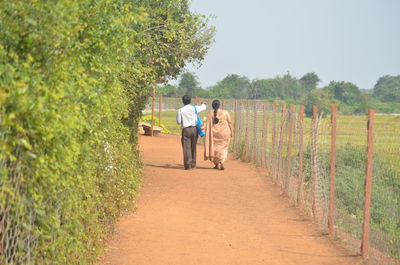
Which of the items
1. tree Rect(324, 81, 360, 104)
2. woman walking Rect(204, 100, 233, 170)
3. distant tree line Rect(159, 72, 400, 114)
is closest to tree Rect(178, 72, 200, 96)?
distant tree line Rect(159, 72, 400, 114)

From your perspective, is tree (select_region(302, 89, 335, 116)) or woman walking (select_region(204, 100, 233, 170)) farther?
tree (select_region(302, 89, 335, 116))

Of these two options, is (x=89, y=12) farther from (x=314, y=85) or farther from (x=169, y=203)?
(x=314, y=85)

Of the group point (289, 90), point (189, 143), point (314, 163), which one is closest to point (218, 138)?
point (189, 143)

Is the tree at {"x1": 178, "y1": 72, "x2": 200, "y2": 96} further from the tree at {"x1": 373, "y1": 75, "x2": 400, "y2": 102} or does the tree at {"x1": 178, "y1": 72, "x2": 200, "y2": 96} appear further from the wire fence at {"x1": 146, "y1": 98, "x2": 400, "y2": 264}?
the wire fence at {"x1": 146, "y1": 98, "x2": 400, "y2": 264}

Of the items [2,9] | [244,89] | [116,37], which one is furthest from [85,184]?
[244,89]

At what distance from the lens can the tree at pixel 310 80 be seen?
133025 millimetres

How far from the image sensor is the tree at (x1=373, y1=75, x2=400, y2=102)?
11812cm

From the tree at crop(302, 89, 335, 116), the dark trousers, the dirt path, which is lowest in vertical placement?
the tree at crop(302, 89, 335, 116)

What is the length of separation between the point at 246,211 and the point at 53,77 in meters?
7.82

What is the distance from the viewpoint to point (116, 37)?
617 centimetres

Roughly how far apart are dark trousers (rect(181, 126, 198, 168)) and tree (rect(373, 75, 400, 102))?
10150 cm

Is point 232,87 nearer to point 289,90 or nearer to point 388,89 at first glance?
point 289,90

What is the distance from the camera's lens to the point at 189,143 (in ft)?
57.3

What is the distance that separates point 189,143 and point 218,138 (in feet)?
2.95
